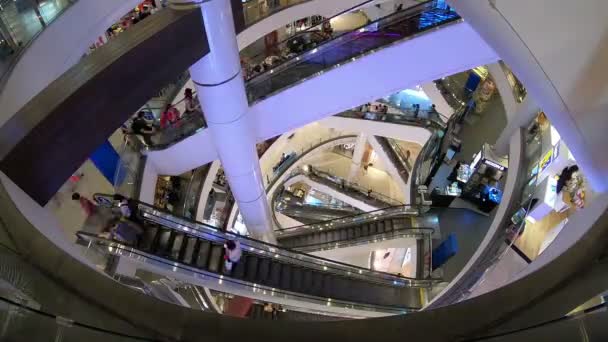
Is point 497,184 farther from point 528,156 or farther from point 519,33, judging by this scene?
point 519,33

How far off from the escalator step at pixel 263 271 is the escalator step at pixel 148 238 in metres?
2.41

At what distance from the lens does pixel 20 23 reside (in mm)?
6016

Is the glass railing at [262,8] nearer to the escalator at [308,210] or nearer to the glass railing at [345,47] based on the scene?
the glass railing at [345,47]

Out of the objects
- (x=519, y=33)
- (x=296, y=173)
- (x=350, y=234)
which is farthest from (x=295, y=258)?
(x=296, y=173)

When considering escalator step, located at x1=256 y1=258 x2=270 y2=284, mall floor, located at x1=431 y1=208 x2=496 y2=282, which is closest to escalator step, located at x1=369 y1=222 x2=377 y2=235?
mall floor, located at x1=431 y1=208 x2=496 y2=282

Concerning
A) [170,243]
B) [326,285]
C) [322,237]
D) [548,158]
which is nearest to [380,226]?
[322,237]

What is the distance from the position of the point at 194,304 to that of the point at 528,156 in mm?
8683

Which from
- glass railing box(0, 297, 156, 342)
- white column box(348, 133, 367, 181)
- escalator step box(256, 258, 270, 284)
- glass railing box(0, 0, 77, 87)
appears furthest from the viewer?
white column box(348, 133, 367, 181)

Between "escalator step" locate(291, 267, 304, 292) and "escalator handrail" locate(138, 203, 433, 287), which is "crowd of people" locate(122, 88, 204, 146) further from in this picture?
"escalator step" locate(291, 267, 304, 292)

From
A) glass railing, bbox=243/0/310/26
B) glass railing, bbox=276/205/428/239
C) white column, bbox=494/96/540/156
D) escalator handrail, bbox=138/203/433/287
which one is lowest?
escalator handrail, bbox=138/203/433/287

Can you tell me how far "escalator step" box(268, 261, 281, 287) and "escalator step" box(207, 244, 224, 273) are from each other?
1.16 meters

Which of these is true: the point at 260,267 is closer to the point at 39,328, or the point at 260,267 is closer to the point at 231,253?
the point at 231,253

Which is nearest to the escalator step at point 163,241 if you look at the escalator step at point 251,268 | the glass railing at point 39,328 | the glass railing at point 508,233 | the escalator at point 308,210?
the escalator step at point 251,268

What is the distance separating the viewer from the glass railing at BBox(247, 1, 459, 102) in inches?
331
